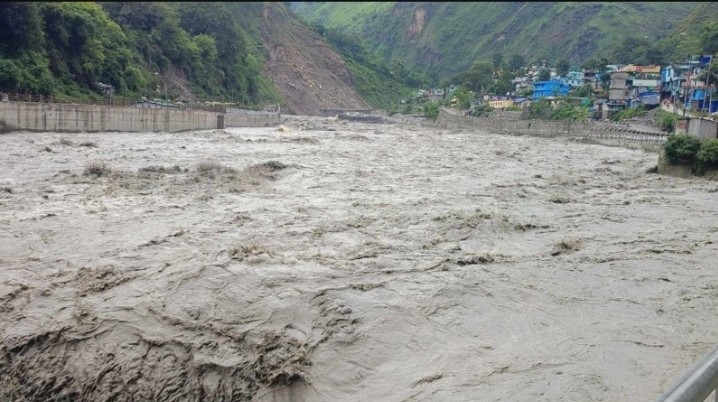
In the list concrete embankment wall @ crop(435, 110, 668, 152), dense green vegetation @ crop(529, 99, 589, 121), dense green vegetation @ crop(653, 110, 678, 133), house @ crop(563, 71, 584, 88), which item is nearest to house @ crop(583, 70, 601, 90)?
house @ crop(563, 71, 584, 88)

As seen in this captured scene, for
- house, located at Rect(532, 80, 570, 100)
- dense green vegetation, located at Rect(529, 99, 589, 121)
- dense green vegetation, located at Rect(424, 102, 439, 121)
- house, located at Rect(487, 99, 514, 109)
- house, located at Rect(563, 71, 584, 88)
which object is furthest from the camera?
dense green vegetation, located at Rect(424, 102, 439, 121)

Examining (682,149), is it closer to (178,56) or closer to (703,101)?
(703,101)

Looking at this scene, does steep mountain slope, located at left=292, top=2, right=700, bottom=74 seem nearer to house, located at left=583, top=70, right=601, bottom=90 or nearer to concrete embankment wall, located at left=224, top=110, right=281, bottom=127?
house, located at left=583, top=70, right=601, bottom=90

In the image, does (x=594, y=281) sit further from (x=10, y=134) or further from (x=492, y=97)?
(x=492, y=97)

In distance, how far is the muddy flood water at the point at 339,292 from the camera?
617 centimetres

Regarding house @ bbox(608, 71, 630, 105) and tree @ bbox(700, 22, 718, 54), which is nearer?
tree @ bbox(700, 22, 718, 54)

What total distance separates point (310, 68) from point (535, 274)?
110947 millimetres

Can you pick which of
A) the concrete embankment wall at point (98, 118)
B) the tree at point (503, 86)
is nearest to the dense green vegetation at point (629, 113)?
the tree at point (503, 86)

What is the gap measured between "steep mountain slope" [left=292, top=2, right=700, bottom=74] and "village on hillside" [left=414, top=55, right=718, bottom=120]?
26.0 meters

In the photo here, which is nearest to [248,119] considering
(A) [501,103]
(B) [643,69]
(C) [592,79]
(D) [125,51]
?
(D) [125,51]

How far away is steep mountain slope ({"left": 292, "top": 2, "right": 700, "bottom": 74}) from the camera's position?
11719 centimetres

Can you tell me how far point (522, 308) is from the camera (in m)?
8.53

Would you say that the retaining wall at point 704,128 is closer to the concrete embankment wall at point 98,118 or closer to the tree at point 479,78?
the concrete embankment wall at point 98,118

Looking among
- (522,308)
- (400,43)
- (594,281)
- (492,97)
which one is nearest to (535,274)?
Result: (594,281)
